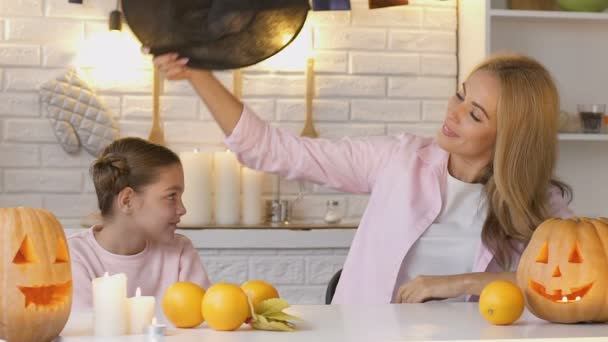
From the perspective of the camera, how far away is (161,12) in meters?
2.04

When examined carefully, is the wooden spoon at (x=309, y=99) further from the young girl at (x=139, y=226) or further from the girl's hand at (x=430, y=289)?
the girl's hand at (x=430, y=289)

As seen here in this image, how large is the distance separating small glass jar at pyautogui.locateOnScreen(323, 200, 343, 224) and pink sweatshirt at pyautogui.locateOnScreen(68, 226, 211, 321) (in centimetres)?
122

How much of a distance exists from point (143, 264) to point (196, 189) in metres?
1.15

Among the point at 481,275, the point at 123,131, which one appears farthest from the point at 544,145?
the point at 123,131

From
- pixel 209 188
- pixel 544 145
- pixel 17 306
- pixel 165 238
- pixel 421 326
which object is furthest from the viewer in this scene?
pixel 209 188

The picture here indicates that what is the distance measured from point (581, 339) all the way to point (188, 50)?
100 centimetres

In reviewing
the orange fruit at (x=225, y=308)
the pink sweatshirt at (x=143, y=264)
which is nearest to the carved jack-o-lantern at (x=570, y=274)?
the orange fruit at (x=225, y=308)

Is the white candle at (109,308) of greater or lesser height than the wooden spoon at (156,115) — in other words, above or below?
below

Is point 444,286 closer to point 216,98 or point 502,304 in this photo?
point 502,304

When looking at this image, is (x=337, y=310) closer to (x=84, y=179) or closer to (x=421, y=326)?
(x=421, y=326)

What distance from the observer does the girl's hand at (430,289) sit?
6.73 ft

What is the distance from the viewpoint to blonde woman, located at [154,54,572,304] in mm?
2268

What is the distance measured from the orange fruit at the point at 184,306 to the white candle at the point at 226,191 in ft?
6.74

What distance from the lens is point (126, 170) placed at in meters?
2.57
